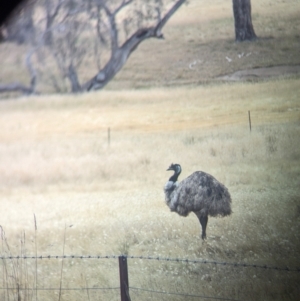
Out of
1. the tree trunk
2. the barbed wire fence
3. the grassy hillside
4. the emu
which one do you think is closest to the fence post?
the barbed wire fence

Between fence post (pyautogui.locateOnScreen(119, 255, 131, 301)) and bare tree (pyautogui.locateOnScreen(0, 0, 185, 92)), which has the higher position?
bare tree (pyautogui.locateOnScreen(0, 0, 185, 92))

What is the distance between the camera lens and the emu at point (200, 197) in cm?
568

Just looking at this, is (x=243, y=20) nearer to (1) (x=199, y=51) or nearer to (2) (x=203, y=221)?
(1) (x=199, y=51)

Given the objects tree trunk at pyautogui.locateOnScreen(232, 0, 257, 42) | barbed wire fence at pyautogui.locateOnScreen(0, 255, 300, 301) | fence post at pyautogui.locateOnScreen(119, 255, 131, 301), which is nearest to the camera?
fence post at pyautogui.locateOnScreen(119, 255, 131, 301)

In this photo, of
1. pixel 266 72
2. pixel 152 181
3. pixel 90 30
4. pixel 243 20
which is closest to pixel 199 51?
pixel 243 20

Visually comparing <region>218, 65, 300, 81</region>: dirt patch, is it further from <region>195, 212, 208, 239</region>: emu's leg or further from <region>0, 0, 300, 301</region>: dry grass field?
<region>195, 212, 208, 239</region>: emu's leg

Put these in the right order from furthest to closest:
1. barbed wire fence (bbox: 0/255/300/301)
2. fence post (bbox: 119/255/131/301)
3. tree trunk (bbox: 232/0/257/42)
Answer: tree trunk (bbox: 232/0/257/42)
barbed wire fence (bbox: 0/255/300/301)
fence post (bbox: 119/255/131/301)

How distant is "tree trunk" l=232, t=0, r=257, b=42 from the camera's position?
5.74m

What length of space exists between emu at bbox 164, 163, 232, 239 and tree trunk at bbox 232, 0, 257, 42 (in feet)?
3.41

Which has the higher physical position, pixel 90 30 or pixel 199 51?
pixel 90 30

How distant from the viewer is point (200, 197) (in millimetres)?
5695

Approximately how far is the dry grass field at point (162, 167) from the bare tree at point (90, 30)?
0.11 metres

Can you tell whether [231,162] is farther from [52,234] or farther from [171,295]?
[52,234]

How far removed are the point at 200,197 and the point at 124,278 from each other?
2.62ft
